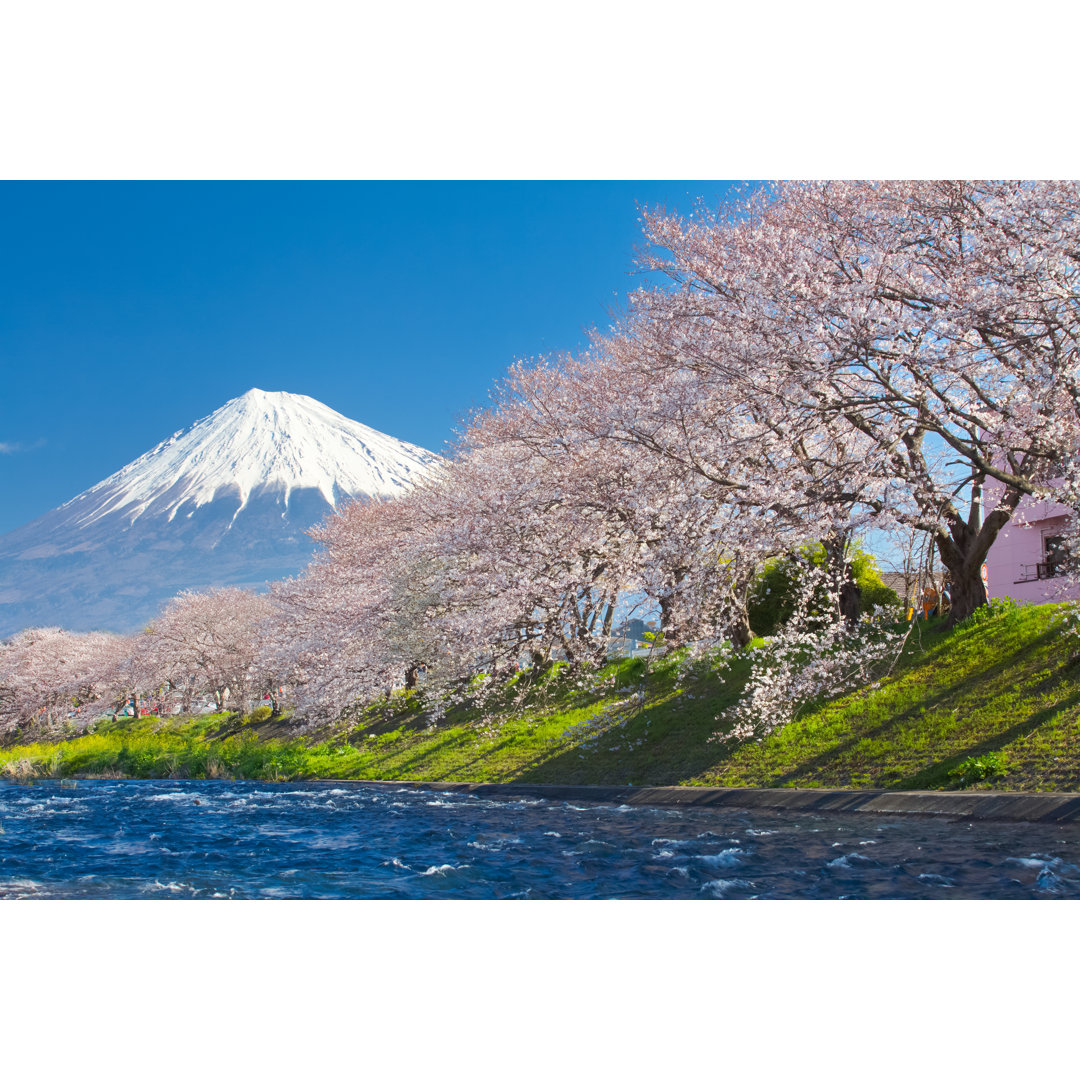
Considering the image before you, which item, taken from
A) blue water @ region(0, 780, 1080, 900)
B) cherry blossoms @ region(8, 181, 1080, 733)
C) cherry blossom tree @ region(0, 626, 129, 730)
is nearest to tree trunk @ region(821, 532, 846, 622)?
cherry blossoms @ region(8, 181, 1080, 733)

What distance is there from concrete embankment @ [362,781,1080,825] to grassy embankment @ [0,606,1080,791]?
37cm

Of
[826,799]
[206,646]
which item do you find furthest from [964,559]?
[206,646]

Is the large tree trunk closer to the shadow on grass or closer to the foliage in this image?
the shadow on grass

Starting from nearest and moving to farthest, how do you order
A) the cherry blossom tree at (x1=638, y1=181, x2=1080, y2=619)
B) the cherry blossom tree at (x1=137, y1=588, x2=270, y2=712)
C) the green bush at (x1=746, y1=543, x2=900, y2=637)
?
1. the cherry blossom tree at (x1=638, y1=181, x2=1080, y2=619)
2. the green bush at (x1=746, y1=543, x2=900, y2=637)
3. the cherry blossom tree at (x1=137, y1=588, x2=270, y2=712)

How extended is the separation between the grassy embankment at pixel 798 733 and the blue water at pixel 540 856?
4.72 feet

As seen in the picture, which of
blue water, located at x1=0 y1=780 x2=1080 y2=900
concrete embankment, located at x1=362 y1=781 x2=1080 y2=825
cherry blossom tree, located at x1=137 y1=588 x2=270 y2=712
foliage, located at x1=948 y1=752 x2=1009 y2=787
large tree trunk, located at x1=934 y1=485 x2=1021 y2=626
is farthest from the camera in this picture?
cherry blossom tree, located at x1=137 y1=588 x2=270 y2=712

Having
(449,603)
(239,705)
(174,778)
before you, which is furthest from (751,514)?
(239,705)

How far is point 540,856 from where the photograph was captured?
10.6m

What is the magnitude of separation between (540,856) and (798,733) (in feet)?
20.9

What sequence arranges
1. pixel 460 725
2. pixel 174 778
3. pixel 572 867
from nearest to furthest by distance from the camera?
pixel 572 867 → pixel 460 725 → pixel 174 778

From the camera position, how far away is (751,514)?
11508mm

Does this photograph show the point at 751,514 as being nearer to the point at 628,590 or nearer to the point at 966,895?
the point at 966,895

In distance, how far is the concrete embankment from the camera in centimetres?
1054

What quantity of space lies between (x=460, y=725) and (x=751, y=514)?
50.5 feet
